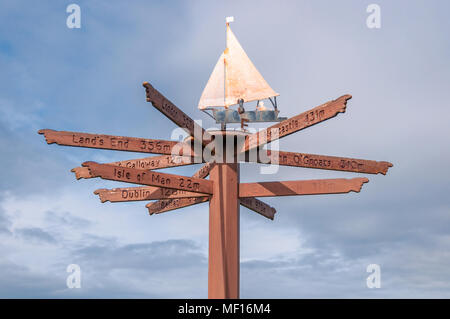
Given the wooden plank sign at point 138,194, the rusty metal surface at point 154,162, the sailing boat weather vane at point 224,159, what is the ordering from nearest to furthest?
the sailing boat weather vane at point 224,159 → the rusty metal surface at point 154,162 → the wooden plank sign at point 138,194

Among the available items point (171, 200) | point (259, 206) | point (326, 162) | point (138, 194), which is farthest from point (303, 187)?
point (138, 194)

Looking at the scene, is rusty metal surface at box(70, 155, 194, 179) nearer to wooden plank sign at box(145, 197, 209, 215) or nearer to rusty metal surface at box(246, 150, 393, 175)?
wooden plank sign at box(145, 197, 209, 215)

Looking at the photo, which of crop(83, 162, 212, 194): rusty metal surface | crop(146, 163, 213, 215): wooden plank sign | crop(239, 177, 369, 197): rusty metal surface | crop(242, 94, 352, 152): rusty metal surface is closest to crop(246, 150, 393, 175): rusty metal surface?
crop(239, 177, 369, 197): rusty metal surface

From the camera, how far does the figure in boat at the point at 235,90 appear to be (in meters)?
13.8

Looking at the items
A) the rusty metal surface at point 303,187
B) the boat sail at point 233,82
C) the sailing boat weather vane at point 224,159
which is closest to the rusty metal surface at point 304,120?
Result: the sailing boat weather vane at point 224,159

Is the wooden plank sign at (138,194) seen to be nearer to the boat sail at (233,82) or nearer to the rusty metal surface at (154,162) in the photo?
the rusty metal surface at (154,162)

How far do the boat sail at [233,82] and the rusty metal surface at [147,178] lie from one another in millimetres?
2479

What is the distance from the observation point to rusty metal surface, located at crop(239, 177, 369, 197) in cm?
1213

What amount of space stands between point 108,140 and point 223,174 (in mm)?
2911

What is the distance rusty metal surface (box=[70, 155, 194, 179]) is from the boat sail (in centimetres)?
158
